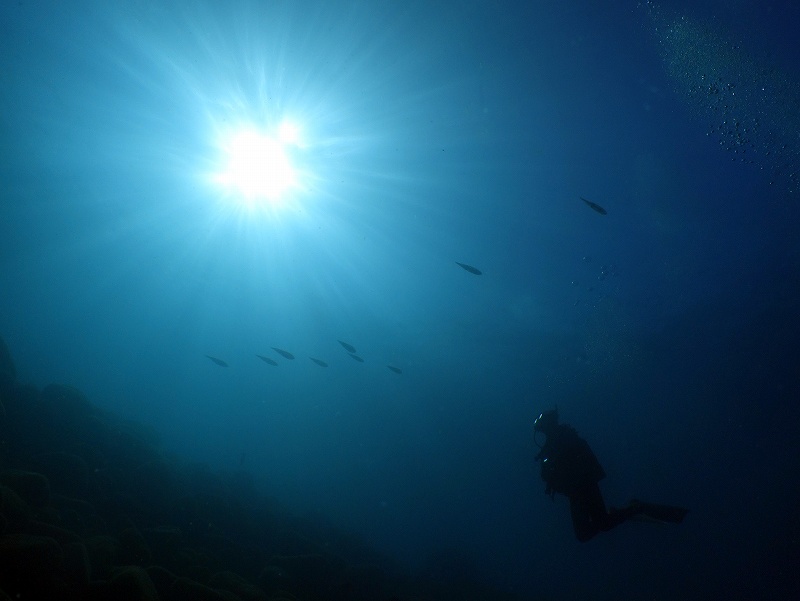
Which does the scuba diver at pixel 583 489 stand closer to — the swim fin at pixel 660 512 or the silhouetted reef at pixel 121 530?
the swim fin at pixel 660 512

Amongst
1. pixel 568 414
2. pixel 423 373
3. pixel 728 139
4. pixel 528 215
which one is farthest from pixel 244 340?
pixel 728 139

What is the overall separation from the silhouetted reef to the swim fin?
6.08m

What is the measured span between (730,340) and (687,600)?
40321mm

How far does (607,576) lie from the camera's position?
6444 cm

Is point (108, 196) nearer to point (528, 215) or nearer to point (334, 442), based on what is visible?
point (528, 215)

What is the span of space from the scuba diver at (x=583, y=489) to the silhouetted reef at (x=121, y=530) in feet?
16.9

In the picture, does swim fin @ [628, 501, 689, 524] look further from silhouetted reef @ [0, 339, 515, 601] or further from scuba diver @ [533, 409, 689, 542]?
silhouetted reef @ [0, 339, 515, 601]

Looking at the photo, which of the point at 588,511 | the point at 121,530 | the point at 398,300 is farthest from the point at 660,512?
the point at 398,300

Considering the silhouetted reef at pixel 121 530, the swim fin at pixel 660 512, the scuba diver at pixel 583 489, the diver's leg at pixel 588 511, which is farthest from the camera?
the diver's leg at pixel 588 511

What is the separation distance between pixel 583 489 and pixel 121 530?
8820 mm

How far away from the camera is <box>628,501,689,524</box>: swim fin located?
631 cm

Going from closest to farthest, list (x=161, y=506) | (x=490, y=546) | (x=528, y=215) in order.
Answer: (x=161, y=506)
(x=528, y=215)
(x=490, y=546)

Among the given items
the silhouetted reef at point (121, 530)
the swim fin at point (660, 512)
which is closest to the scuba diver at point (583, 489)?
the swim fin at point (660, 512)

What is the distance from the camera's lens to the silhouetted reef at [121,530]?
516cm
